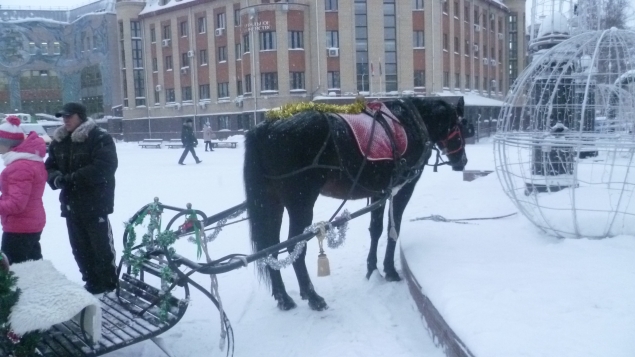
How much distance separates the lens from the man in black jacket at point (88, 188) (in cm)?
492

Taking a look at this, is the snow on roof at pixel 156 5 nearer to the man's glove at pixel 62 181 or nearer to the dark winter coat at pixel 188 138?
the dark winter coat at pixel 188 138

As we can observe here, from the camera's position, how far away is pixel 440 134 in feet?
20.1

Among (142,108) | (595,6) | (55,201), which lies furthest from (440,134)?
(142,108)

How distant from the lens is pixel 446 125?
20.1 feet

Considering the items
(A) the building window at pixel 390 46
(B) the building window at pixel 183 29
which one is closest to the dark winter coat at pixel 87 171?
(A) the building window at pixel 390 46

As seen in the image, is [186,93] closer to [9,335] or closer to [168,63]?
[168,63]

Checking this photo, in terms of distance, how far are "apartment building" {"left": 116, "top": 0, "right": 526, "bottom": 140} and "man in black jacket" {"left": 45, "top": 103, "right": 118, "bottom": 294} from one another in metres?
31.5

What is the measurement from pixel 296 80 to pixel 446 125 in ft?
107

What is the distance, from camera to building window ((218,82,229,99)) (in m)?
42.2

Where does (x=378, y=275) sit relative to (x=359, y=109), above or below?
below

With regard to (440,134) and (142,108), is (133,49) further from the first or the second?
(440,134)

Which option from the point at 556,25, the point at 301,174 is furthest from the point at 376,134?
the point at 556,25

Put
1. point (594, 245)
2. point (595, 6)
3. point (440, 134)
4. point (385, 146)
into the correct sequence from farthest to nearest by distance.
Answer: point (595, 6), point (440, 134), point (385, 146), point (594, 245)

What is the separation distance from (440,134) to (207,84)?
39.6m
